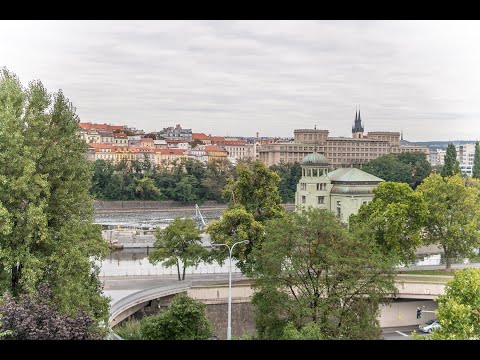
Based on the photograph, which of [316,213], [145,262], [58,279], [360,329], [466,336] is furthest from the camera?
[145,262]

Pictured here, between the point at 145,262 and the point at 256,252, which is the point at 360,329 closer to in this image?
the point at 256,252

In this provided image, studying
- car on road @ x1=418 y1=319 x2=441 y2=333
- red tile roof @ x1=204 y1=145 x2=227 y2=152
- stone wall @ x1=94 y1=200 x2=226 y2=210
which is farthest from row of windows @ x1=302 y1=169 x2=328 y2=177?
red tile roof @ x1=204 y1=145 x2=227 y2=152

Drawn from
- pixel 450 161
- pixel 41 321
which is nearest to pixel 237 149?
pixel 450 161

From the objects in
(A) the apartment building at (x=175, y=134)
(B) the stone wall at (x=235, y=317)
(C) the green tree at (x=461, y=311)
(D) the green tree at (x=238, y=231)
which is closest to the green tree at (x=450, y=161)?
(D) the green tree at (x=238, y=231)

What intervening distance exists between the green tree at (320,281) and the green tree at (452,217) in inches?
158

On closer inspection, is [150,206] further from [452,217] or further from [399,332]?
[399,332]

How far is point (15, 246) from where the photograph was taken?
17.4 feet

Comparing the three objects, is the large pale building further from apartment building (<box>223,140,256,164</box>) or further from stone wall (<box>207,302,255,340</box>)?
stone wall (<box>207,302,255,340</box>)

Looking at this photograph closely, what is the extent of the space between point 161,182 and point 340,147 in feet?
23.1

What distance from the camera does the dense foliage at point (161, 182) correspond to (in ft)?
71.6

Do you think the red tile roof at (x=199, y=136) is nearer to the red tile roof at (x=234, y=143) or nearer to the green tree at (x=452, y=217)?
the red tile roof at (x=234, y=143)

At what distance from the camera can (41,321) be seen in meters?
4.46

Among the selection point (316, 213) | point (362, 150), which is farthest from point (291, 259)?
point (362, 150)
